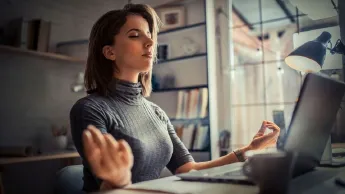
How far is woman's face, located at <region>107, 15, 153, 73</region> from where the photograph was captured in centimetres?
80

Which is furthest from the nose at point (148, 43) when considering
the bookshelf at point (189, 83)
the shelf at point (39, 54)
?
the bookshelf at point (189, 83)

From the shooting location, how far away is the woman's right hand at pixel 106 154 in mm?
396

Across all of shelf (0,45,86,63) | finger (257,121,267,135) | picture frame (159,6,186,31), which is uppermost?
picture frame (159,6,186,31)

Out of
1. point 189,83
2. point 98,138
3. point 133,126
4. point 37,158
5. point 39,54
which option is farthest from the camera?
point 189,83

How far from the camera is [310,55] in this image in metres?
0.76

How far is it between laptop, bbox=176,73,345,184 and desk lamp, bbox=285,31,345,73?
18 cm

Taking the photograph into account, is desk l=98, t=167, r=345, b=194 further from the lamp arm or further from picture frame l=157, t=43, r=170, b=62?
picture frame l=157, t=43, r=170, b=62

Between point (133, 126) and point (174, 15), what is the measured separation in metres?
1.65

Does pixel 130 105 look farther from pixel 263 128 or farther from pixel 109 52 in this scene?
pixel 263 128

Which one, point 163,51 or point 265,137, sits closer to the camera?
point 265,137

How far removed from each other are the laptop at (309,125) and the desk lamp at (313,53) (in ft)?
0.59

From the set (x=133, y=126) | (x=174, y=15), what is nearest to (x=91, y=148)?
(x=133, y=126)

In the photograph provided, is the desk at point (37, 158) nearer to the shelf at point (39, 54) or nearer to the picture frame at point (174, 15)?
the shelf at point (39, 54)

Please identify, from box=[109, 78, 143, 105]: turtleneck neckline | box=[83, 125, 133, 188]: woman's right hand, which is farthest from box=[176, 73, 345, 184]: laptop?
box=[109, 78, 143, 105]: turtleneck neckline
